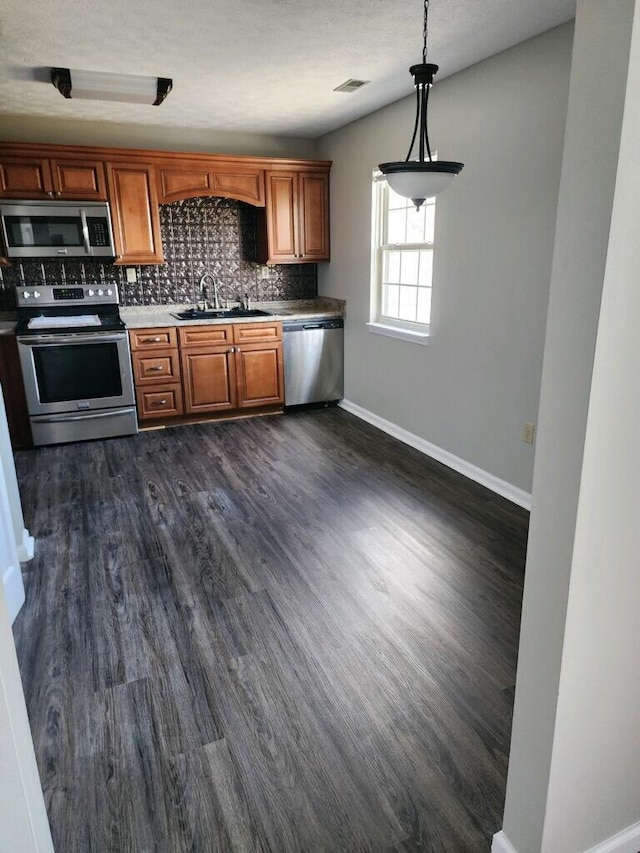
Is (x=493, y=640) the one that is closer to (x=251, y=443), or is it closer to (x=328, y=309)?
(x=251, y=443)

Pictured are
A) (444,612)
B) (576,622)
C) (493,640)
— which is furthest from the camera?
(444,612)

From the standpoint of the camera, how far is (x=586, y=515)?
3.50 ft

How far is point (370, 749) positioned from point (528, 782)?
1.78 ft

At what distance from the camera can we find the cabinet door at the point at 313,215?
16.6 ft

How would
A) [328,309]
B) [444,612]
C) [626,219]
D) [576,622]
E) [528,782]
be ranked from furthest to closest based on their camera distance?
[328,309], [444,612], [528,782], [576,622], [626,219]

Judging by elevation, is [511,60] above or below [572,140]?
above

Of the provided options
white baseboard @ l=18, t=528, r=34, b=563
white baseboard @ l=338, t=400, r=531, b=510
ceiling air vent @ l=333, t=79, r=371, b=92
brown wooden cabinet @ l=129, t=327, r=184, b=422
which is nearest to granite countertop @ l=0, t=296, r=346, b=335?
brown wooden cabinet @ l=129, t=327, r=184, b=422

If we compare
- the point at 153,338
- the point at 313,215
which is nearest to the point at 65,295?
the point at 153,338

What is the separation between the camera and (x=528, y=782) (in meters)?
1.27

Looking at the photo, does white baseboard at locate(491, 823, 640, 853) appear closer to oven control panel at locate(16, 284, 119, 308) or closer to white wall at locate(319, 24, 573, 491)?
white wall at locate(319, 24, 573, 491)

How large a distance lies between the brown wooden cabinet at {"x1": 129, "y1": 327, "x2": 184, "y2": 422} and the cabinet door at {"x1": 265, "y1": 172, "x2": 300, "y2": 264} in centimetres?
125

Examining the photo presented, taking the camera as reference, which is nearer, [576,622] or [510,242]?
[576,622]

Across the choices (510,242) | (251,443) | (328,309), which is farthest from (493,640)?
(328,309)

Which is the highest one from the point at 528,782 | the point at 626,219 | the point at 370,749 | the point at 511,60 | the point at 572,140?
the point at 511,60
